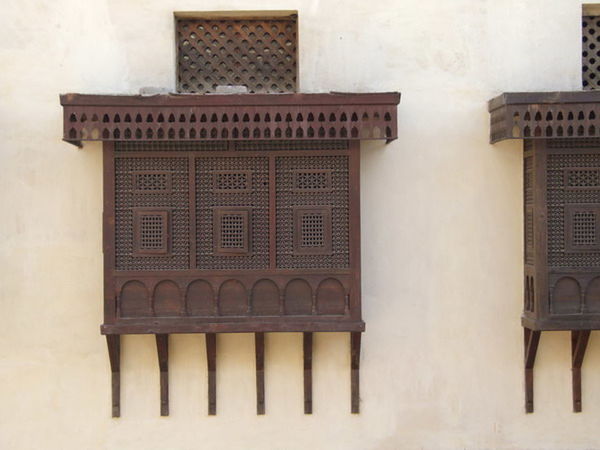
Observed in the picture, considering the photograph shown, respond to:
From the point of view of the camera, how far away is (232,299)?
17.7ft

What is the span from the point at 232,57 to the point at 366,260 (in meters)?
1.78

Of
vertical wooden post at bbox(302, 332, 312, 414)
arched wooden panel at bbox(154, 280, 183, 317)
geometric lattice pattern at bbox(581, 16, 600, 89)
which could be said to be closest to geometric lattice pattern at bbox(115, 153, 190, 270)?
arched wooden panel at bbox(154, 280, 183, 317)

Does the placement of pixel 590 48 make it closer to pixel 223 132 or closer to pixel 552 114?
pixel 552 114

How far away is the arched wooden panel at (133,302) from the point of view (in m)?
5.36

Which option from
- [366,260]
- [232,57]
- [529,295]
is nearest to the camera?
[529,295]

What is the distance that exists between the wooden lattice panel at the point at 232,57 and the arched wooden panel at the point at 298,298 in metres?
1.46

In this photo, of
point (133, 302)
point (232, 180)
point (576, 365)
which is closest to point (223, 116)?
point (232, 180)

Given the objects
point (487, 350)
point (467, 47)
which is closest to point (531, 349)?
point (487, 350)

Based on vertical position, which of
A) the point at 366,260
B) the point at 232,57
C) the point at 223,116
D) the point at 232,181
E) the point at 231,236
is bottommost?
the point at 366,260

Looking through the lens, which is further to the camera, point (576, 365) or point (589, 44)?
point (589, 44)

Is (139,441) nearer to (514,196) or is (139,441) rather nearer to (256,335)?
(256,335)

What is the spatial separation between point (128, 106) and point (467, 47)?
2450 millimetres

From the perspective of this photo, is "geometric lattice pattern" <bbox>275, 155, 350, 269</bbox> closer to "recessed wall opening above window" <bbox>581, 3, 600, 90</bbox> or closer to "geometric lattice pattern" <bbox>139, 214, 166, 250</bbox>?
"geometric lattice pattern" <bbox>139, 214, 166, 250</bbox>

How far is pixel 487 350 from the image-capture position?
18.9 ft
